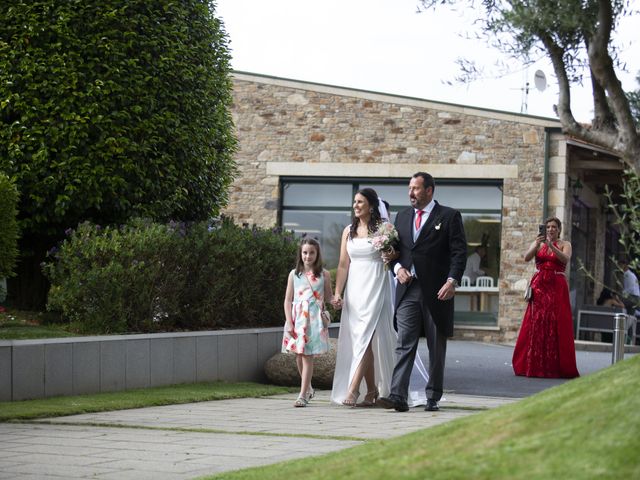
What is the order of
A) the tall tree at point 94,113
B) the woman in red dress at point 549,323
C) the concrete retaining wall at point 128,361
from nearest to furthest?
the concrete retaining wall at point 128,361, the tall tree at point 94,113, the woman in red dress at point 549,323

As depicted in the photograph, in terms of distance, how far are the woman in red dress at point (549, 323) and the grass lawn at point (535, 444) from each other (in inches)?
360

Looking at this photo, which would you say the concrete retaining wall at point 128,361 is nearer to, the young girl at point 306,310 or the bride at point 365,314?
the young girl at point 306,310

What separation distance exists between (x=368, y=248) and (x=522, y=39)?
2837mm

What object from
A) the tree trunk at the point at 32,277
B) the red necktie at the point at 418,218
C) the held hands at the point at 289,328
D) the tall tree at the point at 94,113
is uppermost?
the tall tree at the point at 94,113

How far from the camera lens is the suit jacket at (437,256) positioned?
9758 millimetres

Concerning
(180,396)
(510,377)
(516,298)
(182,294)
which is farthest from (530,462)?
(516,298)

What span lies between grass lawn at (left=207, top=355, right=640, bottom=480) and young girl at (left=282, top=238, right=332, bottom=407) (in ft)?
17.2

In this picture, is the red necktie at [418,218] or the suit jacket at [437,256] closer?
the suit jacket at [437,256]

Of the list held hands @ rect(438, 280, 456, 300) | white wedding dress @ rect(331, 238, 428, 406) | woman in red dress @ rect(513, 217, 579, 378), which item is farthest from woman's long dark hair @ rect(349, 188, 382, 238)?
woman in red dress @ rect(513, 217, 579, 378)

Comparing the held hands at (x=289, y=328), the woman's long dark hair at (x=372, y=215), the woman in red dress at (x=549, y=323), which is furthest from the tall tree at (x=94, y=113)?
the woman in red dress at (x=549, y=323)

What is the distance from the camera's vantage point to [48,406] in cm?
930

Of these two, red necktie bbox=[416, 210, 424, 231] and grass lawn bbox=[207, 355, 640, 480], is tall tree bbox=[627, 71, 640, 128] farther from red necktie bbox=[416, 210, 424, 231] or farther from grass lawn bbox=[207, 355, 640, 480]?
grass lawn bbox=[207, 355, 640, 480]

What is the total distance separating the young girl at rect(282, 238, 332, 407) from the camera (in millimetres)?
10531

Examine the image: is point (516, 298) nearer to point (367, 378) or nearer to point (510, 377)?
point (510, 377)
